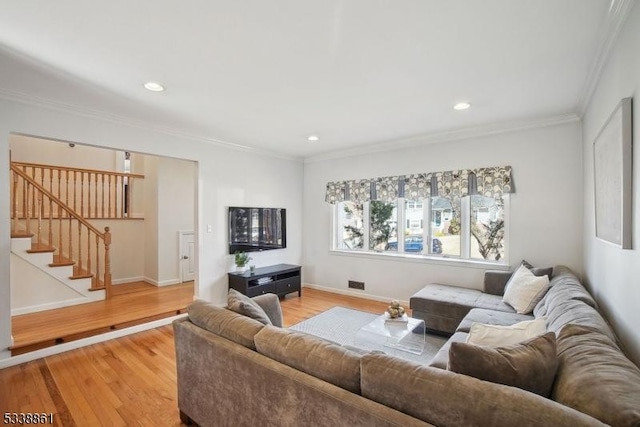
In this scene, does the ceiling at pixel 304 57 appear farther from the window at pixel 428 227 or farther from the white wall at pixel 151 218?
the white wall at pixel 151 218

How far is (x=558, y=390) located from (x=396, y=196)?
3623mm

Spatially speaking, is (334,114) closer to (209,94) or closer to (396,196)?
(209,94)

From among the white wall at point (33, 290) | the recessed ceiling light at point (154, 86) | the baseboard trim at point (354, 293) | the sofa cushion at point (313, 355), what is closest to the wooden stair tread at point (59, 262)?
the white wall at point (33, 290)

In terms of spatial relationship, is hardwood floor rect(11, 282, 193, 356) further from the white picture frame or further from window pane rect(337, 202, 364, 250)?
the white picture frame

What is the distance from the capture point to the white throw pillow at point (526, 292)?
2857mm

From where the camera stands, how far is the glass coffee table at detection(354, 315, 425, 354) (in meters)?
2.74

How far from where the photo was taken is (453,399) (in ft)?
3.38

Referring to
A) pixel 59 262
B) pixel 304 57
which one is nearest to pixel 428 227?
pixel 304 57

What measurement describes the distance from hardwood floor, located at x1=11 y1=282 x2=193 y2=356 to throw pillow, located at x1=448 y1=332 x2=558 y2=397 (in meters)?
→ 3.74

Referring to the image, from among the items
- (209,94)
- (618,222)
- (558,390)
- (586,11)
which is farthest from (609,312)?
(209,94)

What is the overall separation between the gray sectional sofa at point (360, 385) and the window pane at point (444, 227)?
219cm

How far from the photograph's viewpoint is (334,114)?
11.1 ft

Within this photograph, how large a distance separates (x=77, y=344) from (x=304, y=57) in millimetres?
3633

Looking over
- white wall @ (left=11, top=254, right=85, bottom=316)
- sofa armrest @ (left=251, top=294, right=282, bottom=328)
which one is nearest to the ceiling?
sofa armrest @ (left=251, top=294, right=282, bottom=328)
